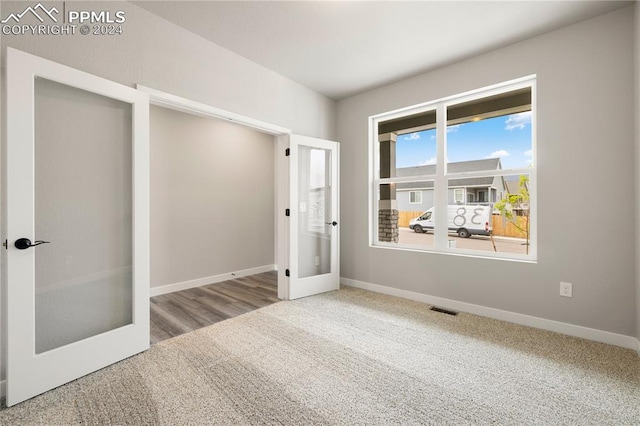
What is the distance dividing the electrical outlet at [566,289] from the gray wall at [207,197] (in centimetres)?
422

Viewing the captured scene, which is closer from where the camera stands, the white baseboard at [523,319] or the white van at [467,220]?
the white baseboard at [523,319]

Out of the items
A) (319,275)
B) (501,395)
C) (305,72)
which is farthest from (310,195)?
(501,395)

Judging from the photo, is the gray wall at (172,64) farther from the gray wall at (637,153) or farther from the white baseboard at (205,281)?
the gray wall at (637,153)

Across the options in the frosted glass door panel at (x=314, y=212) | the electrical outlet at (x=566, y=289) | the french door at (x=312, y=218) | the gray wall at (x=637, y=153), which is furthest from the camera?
the frosted glass door panel at (x=314, y=212)

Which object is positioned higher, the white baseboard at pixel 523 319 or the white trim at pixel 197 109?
the white trim at pixel 197 109

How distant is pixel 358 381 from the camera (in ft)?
6.23

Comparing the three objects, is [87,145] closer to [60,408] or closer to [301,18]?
[60,408]

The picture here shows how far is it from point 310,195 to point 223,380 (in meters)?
2.44

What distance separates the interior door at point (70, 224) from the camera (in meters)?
1.69

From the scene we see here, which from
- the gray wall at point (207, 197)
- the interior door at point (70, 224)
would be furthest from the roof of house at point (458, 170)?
the interior door at point (70, 224)

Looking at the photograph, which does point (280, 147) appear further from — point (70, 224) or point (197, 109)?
point (70, 224)

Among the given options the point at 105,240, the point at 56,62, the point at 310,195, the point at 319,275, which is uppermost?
the point at 56,62

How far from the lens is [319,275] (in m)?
3.89

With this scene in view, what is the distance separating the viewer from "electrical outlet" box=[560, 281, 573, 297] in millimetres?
2584
